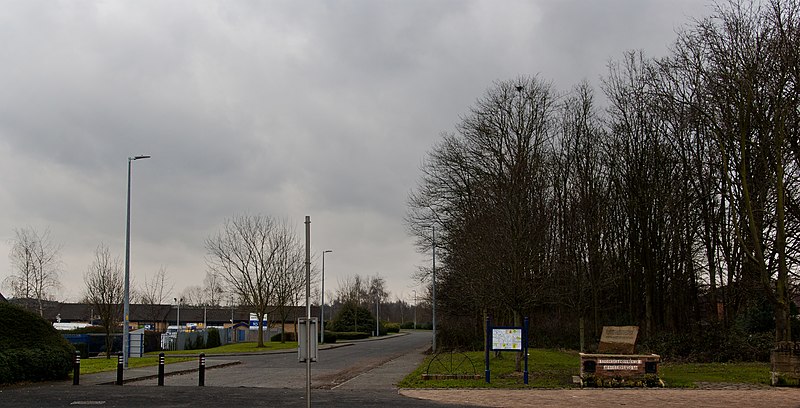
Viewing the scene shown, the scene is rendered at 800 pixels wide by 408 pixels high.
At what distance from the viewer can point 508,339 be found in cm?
2309

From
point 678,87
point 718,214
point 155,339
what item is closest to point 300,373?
point 678,87

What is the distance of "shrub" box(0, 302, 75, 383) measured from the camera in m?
21.8

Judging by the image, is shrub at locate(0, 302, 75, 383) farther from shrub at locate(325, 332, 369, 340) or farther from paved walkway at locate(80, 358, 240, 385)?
shrub at locate(325, 332, 369, 340)

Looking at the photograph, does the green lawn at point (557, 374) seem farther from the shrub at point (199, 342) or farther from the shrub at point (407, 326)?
the shrub at point (407, 326)

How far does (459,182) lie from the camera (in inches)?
1729

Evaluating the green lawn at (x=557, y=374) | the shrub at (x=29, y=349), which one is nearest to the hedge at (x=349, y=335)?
the green lawn at (x=557, y=374)

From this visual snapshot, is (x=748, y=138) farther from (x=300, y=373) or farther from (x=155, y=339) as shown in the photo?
(x=155, y=339)

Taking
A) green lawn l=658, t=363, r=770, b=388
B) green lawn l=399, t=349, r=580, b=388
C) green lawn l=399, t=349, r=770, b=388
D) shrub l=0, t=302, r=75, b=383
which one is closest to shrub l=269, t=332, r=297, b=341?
green lawn l=399, t=349, r=770, b=388

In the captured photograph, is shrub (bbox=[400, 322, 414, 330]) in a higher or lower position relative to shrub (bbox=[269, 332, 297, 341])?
lower

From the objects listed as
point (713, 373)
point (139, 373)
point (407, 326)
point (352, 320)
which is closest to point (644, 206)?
point (713, 373)

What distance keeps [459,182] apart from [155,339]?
78.0 feet

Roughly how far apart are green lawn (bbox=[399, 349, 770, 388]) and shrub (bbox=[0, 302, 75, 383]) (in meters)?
10.9

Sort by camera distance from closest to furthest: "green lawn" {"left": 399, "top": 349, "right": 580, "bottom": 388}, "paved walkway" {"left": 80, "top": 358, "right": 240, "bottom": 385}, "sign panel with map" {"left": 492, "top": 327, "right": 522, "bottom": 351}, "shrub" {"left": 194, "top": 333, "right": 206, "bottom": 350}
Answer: "green lawn" {"left": 399, "top": 349, "right": 580, "bottom": 388}, "sign panel with map" {"left": 492, "top": 327, "right": 522, "bottom": 351}, "paved walkway" {"left": 80, "top": 358, "right": 240, "bottom": 385}, "shrub" {"left": 194, "top": 333, "right": 206, "bottom": 350}

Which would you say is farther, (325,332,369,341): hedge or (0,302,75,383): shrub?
(325,332,369,341): hedge
